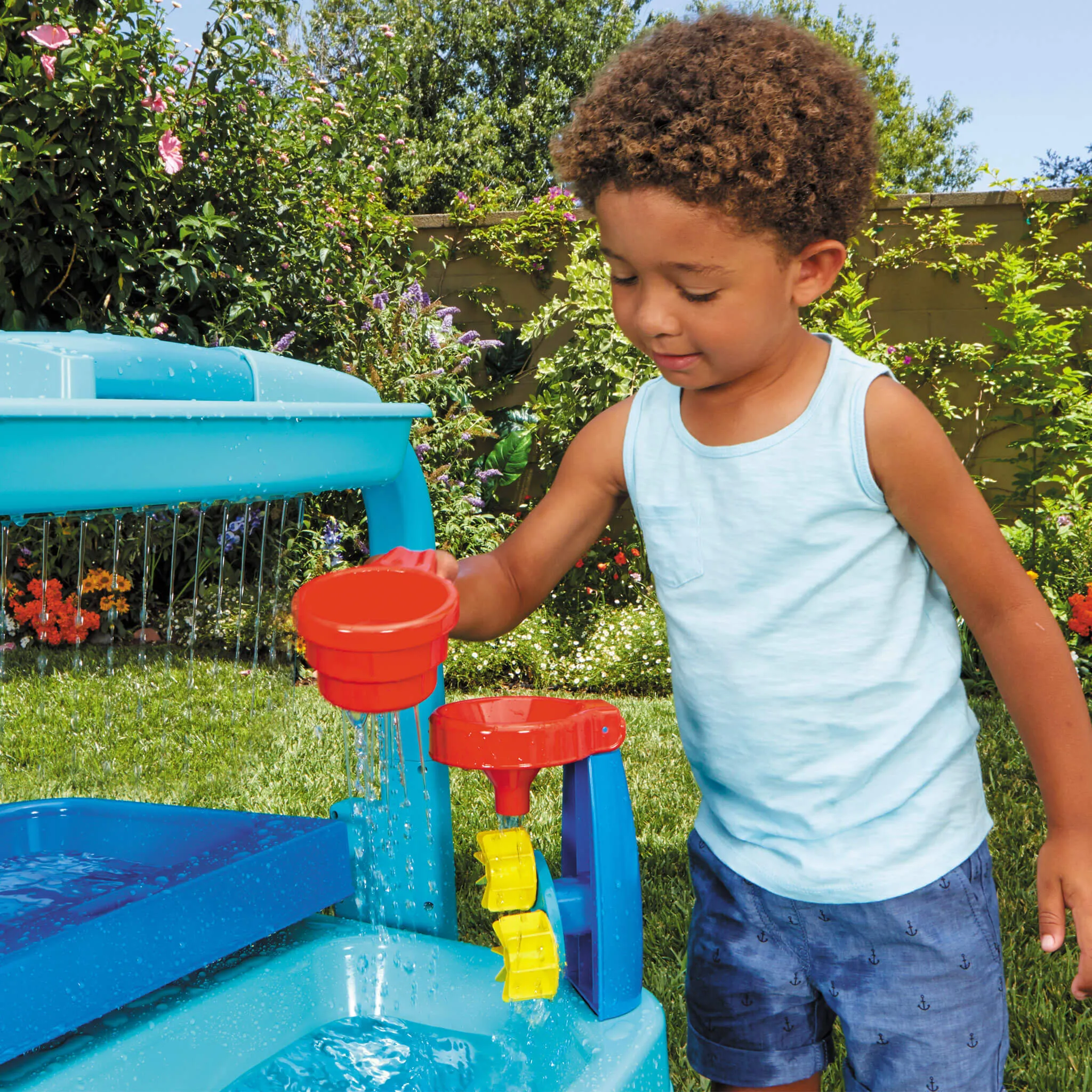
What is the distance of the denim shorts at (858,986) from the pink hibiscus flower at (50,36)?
142 inches

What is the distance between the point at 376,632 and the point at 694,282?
48 cm

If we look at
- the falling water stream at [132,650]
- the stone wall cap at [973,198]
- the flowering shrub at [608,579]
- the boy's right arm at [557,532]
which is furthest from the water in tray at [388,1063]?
the stone wall cap at [973,198]

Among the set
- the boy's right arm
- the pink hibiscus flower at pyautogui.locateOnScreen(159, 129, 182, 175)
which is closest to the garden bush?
the pink hibiscus flower at pyautogui.locateOnScreen(159, 129, 182, 175)

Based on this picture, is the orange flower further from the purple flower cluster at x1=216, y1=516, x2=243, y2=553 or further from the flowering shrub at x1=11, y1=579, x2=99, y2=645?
the flowering shrub at x1=11, y1=579, x2=99, y2=645

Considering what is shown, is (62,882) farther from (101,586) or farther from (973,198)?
(973,198)

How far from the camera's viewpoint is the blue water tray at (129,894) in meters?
1.10

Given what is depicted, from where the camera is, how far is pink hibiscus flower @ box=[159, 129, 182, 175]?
4.05 metres

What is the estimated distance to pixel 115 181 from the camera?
3982 millimetres

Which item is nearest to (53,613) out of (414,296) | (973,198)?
(414,296)

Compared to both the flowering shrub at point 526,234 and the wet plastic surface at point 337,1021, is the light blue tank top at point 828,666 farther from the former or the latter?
the flowering shrub at point 526,234

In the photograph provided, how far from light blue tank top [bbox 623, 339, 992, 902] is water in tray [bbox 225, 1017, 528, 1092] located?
36 cm

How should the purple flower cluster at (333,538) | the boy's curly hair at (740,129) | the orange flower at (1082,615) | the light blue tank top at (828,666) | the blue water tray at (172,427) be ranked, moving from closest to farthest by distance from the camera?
the blue water tray at (172,427), the boy's curly hair at (740,129), the light blue tank top at (828,666), the orange flower at (1082,615), the purple flower cluster at (333,538)

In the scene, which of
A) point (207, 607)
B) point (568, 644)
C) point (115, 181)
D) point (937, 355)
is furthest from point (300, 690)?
point (937, 355)

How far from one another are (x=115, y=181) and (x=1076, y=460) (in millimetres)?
3931
